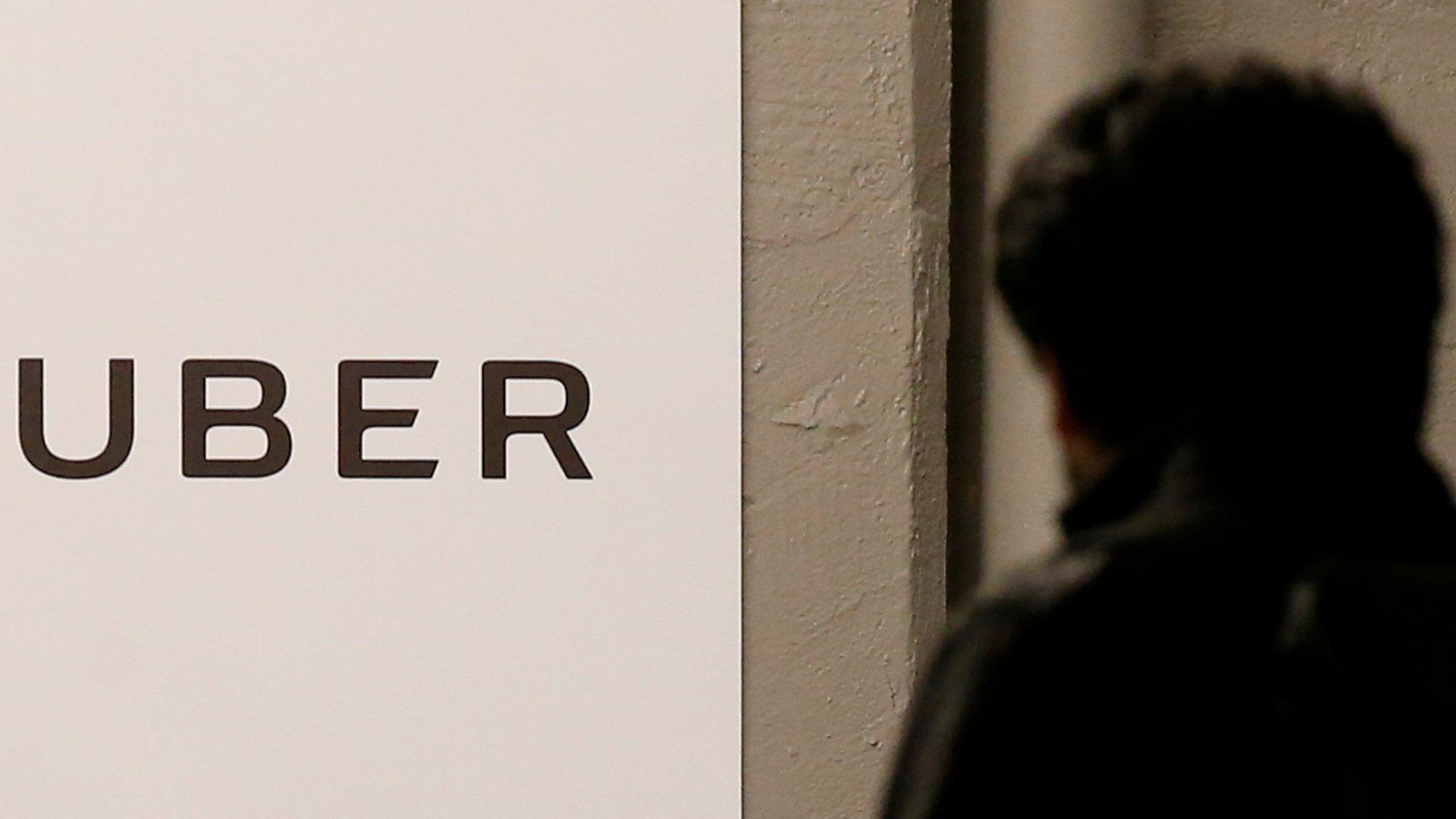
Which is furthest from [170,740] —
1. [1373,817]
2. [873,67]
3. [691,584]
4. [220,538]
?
[1373,817]

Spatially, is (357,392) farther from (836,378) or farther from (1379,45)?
(1379,45)

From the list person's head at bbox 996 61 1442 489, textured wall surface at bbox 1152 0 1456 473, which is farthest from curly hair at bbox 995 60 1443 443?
textured wall surface at bbox 1152 0 1456 473

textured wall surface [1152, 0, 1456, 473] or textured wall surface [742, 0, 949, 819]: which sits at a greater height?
textured wall surface [1152, 0, 1456, 473]

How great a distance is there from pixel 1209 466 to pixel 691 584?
1.08m

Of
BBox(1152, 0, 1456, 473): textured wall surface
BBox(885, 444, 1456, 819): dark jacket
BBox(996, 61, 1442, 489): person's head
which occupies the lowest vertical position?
BBox(885, 444, 1456, 819): dark jacket

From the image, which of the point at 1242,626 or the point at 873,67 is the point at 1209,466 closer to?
the point at 1242,626

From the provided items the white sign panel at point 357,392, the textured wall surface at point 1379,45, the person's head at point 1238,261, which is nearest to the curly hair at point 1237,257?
the person's head at point 1238,261

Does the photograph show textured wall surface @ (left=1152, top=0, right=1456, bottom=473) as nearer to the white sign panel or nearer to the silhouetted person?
the white sign panel

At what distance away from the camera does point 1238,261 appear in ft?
1.90

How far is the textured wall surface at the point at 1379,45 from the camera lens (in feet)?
5.73

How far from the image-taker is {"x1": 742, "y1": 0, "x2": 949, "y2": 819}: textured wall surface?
164 cm

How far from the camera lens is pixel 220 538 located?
164 cm

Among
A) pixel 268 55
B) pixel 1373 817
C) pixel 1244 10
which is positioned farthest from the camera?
pixel 1244 10

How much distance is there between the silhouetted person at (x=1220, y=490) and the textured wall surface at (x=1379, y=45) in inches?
47.4
